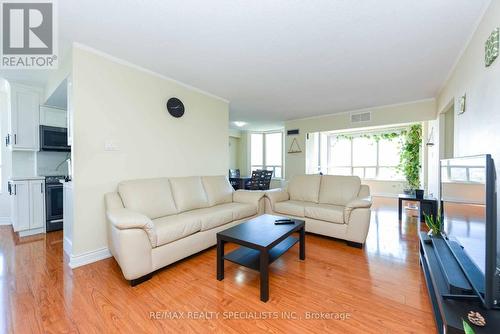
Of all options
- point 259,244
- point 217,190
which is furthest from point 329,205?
point 259,244

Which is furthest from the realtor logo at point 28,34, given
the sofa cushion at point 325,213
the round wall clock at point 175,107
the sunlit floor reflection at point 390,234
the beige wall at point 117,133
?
the sunlit floor reflection at point 390,234

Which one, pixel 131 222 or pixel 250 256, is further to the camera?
pixel 250 256

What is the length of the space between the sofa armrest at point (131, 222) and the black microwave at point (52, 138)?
2.45 metres

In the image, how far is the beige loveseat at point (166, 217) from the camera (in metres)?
1.87

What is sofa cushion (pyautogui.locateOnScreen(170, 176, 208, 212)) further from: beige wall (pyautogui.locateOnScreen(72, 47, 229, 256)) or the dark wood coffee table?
the dark wood coffee table

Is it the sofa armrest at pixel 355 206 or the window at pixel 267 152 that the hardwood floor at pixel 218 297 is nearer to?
the sofa armrest at pixel 355 206

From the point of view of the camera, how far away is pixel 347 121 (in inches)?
194

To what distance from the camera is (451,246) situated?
1.55 meters

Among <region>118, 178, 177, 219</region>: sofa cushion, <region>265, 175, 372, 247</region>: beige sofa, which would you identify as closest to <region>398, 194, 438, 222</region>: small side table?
<region>265, 175, 372, 247</region>: beige sofa

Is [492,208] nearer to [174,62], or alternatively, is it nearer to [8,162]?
[174,62]

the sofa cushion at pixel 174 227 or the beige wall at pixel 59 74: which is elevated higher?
the beige wall at pixel 59 74

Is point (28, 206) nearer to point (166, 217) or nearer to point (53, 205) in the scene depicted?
point (53, 205)

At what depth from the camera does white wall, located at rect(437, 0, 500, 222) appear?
154 cm

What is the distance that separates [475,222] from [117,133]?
10.5 ft
